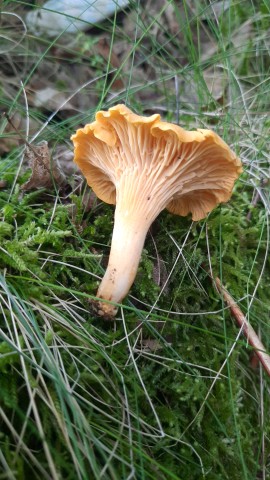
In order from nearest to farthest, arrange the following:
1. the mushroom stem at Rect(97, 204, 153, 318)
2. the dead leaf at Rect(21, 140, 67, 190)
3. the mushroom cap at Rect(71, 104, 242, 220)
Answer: the mushroom cap at Rect(71, 104, 242, 220)
the mushroom stem at Rect(97, 204, 153, 318)
the dead leaf at Rect(21, 140, 67, 190)

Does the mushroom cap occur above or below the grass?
above

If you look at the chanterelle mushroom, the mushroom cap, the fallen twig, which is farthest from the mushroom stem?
the fallen twig

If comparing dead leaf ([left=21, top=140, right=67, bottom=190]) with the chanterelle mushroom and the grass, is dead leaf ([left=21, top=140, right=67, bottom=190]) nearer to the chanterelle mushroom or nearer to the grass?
the grass

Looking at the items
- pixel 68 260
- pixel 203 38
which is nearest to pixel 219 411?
pixel 68 260

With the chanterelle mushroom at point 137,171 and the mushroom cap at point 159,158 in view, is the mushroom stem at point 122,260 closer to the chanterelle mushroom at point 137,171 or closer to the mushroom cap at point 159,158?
the chanterelle mushroom at point 137,171

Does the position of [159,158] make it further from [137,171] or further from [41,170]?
[41,170]

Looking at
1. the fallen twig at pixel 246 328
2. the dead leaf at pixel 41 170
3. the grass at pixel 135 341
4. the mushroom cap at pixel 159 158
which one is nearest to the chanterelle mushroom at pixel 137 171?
the mushroom cap at pixel 159 158
